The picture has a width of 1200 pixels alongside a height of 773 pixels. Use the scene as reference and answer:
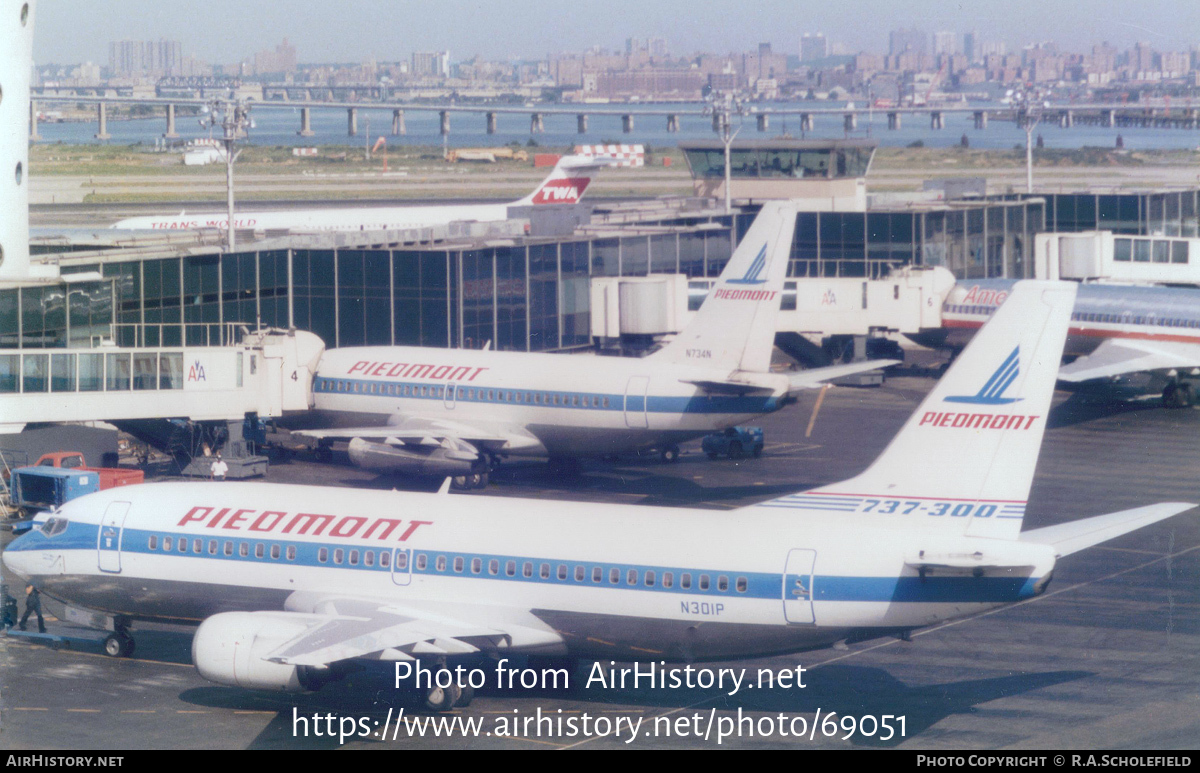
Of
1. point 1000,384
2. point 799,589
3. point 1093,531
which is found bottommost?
point 799,589

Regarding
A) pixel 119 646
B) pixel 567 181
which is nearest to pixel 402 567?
pixel 119 646

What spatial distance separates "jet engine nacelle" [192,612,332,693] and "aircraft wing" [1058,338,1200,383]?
4815 centimetres

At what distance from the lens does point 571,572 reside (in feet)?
88.1

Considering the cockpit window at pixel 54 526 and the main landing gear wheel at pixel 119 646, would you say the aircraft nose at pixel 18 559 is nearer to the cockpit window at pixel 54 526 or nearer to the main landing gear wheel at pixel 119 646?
the cockpit window at pixel 54 526

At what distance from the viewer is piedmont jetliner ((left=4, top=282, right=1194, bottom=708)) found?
2472cm

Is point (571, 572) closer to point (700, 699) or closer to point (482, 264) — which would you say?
point (700, 699)

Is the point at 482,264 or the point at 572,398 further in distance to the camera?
the point at 482,264

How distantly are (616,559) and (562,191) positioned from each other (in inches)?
3573

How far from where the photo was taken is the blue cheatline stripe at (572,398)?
1886 inches

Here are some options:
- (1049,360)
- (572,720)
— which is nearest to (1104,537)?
(1049,360)

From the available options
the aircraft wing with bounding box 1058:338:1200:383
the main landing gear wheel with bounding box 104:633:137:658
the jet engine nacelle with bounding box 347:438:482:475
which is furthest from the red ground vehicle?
the aircraft wing with bounding box 1058:338:1200:383

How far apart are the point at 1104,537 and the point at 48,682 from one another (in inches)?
826

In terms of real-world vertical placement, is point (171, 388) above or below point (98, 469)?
above
